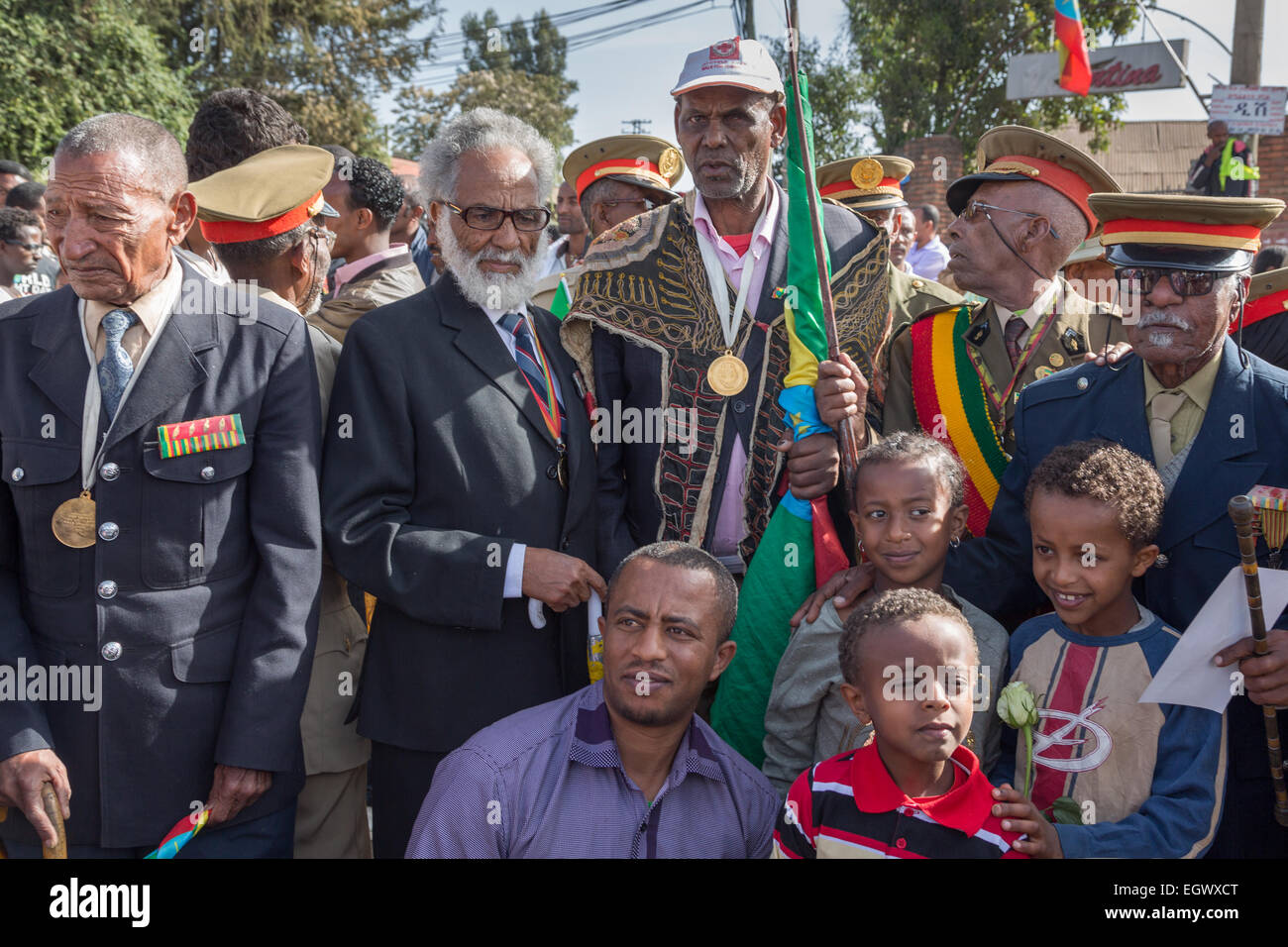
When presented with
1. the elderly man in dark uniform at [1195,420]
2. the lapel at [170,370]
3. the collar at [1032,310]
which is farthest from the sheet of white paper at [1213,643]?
the lapel at [170,370]

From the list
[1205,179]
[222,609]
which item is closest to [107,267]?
[222,609]

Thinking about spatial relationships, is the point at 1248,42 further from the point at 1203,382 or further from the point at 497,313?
the point at 497,313

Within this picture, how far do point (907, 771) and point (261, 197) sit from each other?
2.41 meters

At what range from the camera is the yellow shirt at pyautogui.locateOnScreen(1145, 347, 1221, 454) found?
2.91 metres

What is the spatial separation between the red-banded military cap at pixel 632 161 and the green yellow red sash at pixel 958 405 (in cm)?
289

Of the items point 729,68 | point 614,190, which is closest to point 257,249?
point 729,68

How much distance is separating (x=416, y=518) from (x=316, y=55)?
2024 centimetres

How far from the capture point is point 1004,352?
3572mm

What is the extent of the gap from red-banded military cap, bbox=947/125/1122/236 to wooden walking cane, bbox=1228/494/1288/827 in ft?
5.16

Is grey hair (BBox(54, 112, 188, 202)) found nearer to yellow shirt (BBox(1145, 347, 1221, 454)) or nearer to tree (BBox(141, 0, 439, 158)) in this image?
yellow shirt (BBox(1145, 347, 1221, 454))

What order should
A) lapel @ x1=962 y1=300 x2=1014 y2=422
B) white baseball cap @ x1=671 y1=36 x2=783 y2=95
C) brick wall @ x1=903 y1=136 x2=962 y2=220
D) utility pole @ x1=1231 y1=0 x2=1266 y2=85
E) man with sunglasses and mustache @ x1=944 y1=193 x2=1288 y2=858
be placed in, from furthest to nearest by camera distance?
1. brick wall @ x1=903 y1=136 x2=962 y2=220
2. utility pole @ x1=1231 y1=0 x2=1266 y2=85
3. lapel @ x1=962 y1=300 x2=1014 y2=422
4. white baseball cap @ x1=671 y1=36 x2=783 y2=95
5. man with sunglasses and mustache @ x1=944 y1=193 x2=1288 y2=858

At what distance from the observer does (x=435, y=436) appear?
2863 mm

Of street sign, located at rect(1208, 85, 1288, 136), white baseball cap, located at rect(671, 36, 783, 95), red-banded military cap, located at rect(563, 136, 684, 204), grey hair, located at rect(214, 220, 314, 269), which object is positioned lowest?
grey hair, located at rect(214, 220, 314, 269)

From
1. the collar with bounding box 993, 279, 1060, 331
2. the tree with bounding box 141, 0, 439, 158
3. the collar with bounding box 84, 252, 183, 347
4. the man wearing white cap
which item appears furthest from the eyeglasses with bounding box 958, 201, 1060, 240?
the tree with bounding box 141, 0, 439, 158
